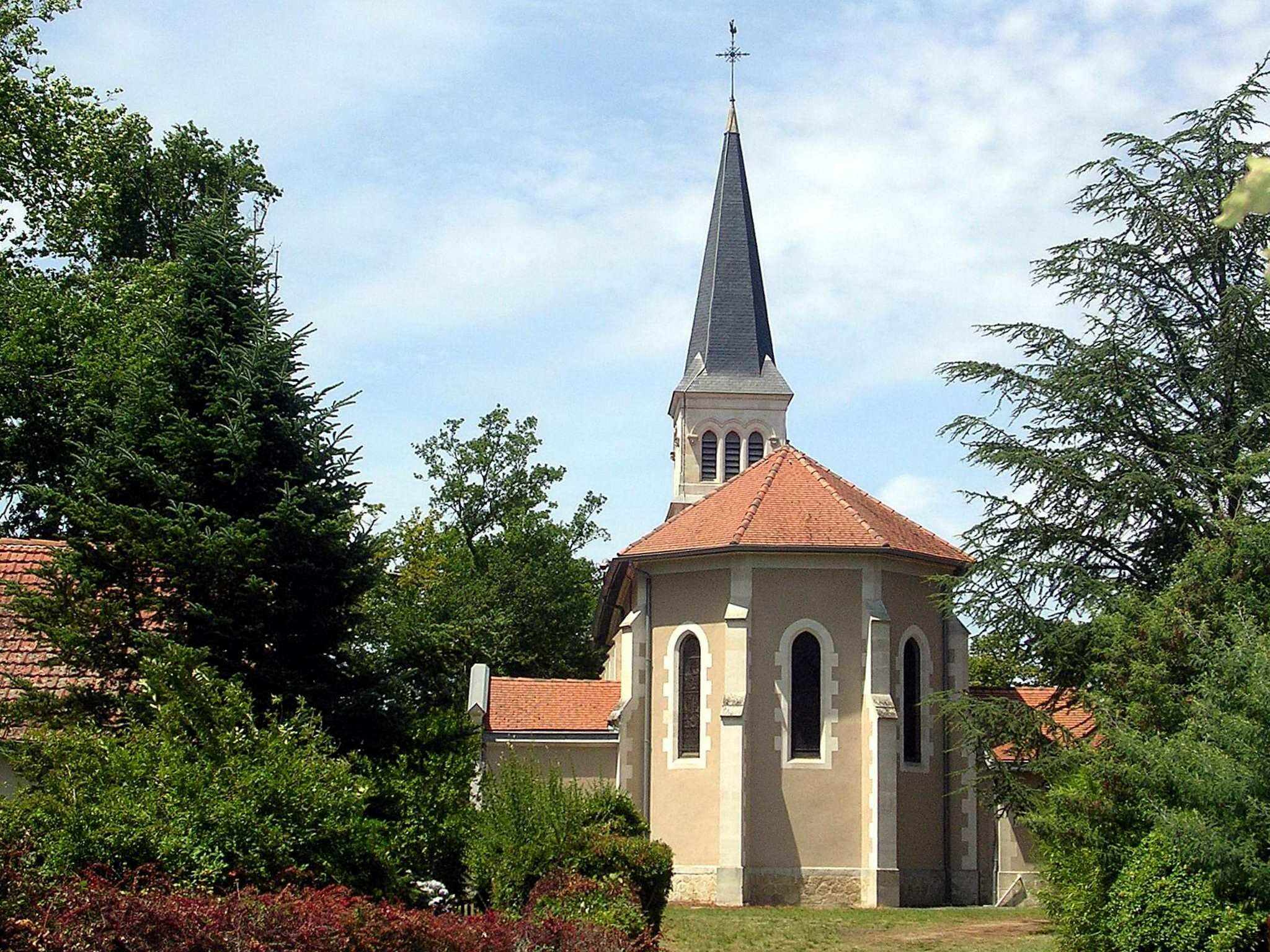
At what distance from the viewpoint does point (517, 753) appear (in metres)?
29.6

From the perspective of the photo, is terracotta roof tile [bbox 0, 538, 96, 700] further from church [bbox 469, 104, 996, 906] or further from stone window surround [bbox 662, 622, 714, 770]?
stone window surround [bbox 662, 622, 714, 770]

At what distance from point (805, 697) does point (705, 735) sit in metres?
2.19

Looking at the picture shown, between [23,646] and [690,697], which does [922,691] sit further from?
[23,646]

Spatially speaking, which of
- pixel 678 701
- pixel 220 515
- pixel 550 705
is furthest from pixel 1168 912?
pixel 550 705

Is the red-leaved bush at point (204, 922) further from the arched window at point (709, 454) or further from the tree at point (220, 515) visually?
the arched window at point (709, 454)

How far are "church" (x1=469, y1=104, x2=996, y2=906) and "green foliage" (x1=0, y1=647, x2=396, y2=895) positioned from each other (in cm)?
1409

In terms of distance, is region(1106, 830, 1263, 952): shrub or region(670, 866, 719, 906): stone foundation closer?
region(1106, 830, 1263, 952): shrub

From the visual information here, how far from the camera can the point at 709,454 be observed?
51500 mm

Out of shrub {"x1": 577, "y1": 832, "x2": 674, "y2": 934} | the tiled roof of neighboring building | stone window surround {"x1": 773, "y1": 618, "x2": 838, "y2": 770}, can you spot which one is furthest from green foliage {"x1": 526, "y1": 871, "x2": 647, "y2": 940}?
stone window surround {"x1": 773, "y1": 618, "x2": 838, "y2": 770}

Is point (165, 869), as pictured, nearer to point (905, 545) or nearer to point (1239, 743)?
point (1239, 743)

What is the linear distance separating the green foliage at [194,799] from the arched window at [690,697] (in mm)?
14561

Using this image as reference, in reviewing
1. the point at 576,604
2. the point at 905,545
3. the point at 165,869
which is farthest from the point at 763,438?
the point at 165,869

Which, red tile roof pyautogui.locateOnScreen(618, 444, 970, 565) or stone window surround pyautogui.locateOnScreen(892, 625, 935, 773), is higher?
red tile roof pyautogui.locateOnScreen(618, 444, 970, 565)

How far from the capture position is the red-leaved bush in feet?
29.1
